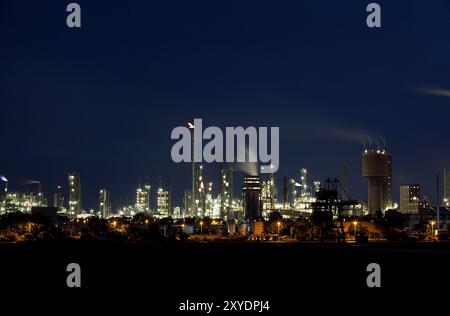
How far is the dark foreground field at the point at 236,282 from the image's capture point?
4503 centimetres

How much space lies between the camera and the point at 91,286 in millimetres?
54969

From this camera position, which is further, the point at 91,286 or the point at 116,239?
the point at 116,239

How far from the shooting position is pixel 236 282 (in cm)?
5647

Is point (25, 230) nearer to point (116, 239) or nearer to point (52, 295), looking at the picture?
point (116, 239)

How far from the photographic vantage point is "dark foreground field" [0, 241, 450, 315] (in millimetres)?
45031
